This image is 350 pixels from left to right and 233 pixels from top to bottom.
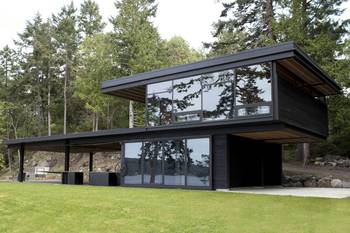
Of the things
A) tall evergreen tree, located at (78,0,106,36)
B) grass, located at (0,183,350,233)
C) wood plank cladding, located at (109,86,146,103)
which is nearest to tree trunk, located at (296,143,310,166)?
wood plank cladding, located at (109,86,146,103)

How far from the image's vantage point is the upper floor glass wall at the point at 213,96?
12102 mm

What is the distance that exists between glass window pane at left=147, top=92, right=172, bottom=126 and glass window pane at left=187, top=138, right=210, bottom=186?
1.47 m

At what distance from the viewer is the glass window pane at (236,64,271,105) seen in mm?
11953

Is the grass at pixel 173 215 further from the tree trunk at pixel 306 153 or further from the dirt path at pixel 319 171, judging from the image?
the tree trunk at pixel 306 153

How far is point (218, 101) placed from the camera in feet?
42.7

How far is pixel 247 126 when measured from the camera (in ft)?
41.2

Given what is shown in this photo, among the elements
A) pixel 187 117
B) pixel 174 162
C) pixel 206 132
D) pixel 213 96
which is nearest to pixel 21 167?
pixel 174 162

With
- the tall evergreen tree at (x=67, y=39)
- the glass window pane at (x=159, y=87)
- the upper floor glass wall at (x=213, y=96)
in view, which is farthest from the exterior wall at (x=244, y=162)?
the tall evergreen tree at (x=67, y=39)

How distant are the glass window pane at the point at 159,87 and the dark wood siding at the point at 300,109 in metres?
4.30

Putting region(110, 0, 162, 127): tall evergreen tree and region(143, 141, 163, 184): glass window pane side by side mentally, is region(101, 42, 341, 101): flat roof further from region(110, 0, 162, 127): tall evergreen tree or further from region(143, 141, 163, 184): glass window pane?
region(110, 0, 162, 127): tall evergreen tree

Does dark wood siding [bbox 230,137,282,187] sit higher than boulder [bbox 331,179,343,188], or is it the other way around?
dark wood siding [bbox 230,137,282,187]

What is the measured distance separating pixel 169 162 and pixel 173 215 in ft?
22.5

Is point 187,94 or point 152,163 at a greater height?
point 187,94

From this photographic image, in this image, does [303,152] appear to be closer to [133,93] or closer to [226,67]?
Result: [133,93]
